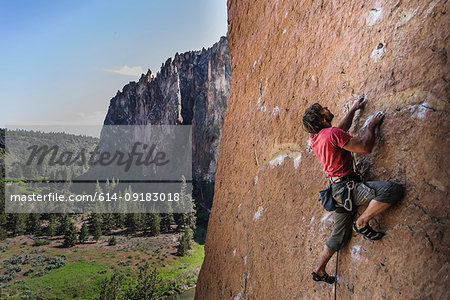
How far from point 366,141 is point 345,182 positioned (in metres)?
0.44

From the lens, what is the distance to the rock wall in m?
2.69

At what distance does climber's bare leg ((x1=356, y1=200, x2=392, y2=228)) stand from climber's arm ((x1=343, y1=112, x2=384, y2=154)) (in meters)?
0.49

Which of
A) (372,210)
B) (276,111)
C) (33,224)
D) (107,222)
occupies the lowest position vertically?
(33,224)

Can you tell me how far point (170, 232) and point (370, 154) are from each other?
→ 63.5 meters

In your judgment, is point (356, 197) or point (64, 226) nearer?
point (356, 197)

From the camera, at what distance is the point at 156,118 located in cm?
11138

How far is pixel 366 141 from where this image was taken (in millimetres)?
2975

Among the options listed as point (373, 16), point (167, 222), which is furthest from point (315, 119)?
point (167, 222)

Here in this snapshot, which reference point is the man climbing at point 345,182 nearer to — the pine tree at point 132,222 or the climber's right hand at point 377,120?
the climber's right hand at point 377,120

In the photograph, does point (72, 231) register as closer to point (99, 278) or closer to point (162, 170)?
point (99, 278)

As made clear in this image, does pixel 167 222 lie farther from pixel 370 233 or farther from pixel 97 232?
A: pixel 370 233

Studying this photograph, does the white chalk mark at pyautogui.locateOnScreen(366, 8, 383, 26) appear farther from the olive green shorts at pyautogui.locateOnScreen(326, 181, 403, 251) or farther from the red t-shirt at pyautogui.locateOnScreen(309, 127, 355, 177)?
the olive green shorts at pyautogui.locateOnScreen(326, 181, 403, 251)

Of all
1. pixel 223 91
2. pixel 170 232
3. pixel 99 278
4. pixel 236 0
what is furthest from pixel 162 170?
pixel 236 0

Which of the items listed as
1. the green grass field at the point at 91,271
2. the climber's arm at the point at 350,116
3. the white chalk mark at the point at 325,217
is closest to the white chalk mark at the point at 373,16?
the climber's arm at the point at 350,116
